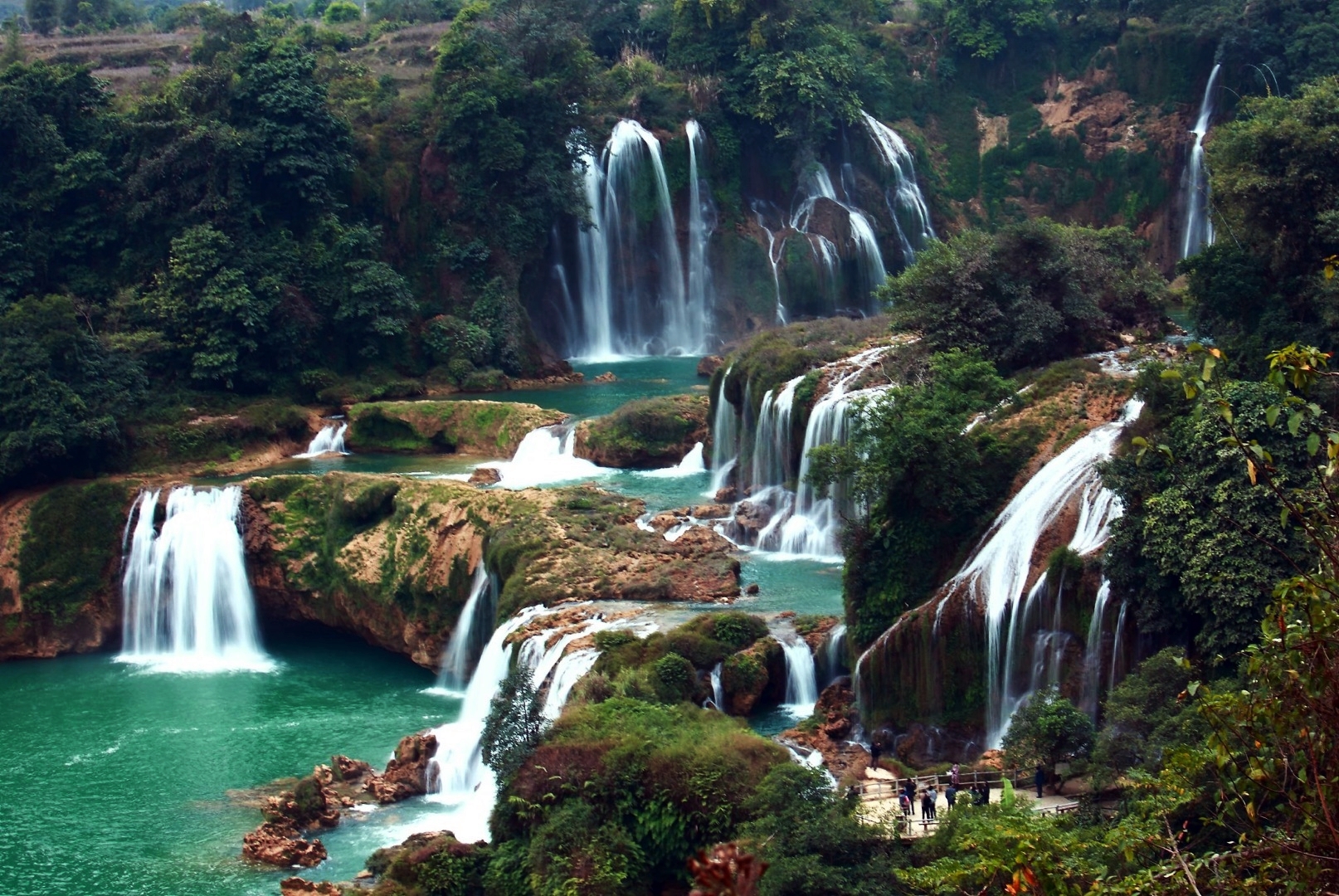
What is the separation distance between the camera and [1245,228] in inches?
Answer: 1001

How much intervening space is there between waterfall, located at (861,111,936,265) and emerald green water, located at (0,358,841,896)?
25.6 m

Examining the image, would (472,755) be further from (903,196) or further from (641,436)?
(903,196)

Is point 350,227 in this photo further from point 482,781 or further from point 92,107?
point 482,781

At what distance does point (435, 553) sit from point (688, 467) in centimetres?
944

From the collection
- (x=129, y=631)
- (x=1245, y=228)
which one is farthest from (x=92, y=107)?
(x=1245, y=228)

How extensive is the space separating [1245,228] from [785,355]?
12.6m

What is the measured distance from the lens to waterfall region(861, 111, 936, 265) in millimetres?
59281

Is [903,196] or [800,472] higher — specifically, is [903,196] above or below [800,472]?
above

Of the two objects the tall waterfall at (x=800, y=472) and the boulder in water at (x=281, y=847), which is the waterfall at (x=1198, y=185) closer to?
the tall waterfall at (x=800, y=472)

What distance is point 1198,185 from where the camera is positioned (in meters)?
55.5

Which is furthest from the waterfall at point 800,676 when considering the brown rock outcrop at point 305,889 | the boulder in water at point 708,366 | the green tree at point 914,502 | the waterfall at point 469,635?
the boulder in water at point 708,366

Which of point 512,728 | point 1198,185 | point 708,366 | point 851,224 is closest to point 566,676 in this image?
point 512,728

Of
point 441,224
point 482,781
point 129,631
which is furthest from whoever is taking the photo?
point 441,224

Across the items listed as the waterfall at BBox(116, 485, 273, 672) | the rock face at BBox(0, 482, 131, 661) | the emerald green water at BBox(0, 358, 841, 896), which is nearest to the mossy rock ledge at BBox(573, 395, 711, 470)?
the emerald green water at BBox(0, 358, 841, 896)
